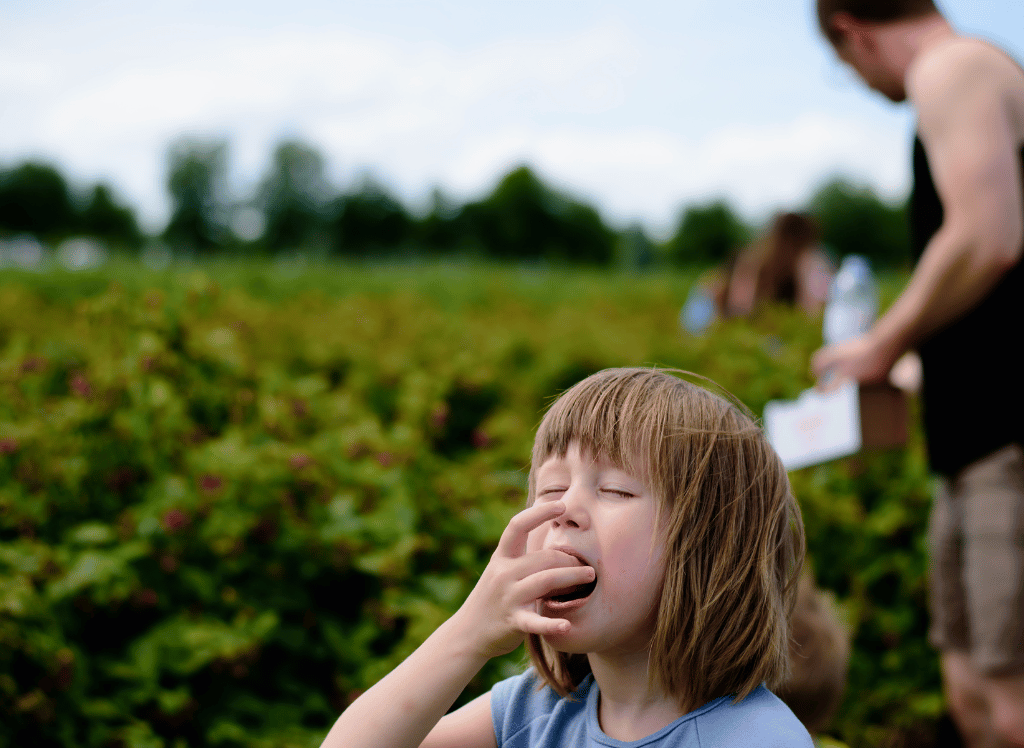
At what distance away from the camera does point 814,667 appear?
1883mm

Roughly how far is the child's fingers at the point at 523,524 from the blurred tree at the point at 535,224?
58873 millimetres

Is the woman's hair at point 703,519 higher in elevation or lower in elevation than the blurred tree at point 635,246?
higher

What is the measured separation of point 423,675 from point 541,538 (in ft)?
Result: 0.73

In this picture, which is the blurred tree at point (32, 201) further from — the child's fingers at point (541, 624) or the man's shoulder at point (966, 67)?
the child's fingers at point (541, 624)

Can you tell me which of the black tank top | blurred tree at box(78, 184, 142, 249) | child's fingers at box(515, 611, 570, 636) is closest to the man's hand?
the black tank top

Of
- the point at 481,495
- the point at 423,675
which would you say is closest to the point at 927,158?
the point at 481,495

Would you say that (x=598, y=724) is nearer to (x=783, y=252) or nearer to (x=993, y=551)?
(x=993, y=551)

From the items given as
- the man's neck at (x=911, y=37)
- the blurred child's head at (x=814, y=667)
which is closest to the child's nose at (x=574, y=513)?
the blurred child's head at (x=814, y=667)

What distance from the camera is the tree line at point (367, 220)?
50594 millimetres

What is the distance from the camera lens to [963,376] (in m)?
2.34

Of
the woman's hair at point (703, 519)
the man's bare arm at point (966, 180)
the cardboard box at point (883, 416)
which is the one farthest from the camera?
the cardboard box at point (883, 416)

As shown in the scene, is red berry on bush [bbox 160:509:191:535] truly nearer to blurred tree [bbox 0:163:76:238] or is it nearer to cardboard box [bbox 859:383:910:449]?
cardboard box [bbox 859:383:910:449]

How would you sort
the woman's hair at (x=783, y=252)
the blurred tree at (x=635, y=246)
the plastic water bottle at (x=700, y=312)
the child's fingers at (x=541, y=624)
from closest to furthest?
the child's fingers at (x=541, y=624), the woman's hair at (x=783, y=252), the plastic water bottle at (x=700, y=312), the blurred tree at (x=635, y=246)

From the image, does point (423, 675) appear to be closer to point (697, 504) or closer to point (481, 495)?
point (697, 504)
